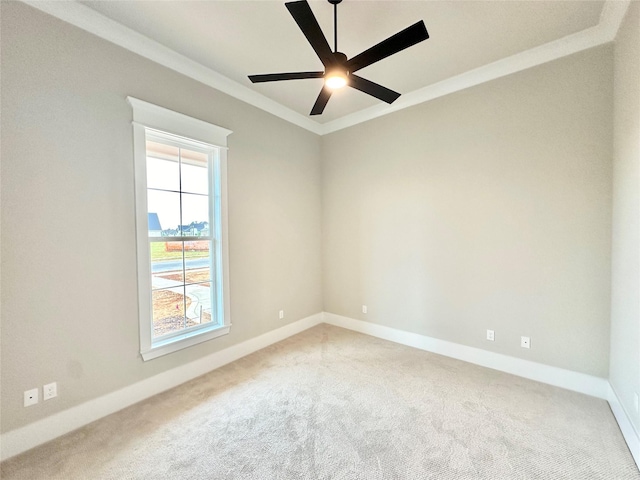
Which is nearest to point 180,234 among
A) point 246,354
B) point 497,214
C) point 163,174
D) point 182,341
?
point 163,174

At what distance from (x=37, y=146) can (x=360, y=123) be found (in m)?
3.30

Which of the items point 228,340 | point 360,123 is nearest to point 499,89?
point 360,123

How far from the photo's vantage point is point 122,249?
2227mm

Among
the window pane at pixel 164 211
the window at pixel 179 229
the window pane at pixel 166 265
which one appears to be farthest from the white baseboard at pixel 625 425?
the window pane at pixel 164 211

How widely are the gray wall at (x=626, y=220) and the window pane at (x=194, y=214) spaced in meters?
3.44

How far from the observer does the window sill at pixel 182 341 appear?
2369mm

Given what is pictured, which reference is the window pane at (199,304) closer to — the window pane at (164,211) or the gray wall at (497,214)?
the window pane at (164,211)

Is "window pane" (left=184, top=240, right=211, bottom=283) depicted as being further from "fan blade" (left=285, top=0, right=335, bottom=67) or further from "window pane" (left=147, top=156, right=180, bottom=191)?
"fan blade" (left=285, top=0, right=335, bottom=67)

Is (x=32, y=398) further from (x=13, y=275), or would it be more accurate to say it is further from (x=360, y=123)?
(x=360, y=123)

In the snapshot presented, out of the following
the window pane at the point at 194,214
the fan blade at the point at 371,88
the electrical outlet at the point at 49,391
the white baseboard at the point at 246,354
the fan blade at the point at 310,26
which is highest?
the fan blade at the point at 310,26

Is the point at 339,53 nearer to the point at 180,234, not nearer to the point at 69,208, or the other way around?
the point at 180,234

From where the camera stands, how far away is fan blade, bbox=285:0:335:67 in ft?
4.57

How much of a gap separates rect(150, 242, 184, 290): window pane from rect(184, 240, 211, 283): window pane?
0.23 feet

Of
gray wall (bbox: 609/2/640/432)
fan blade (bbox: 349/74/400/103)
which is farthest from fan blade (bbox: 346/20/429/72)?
gray wall (bbox: 609/2/640/432)
